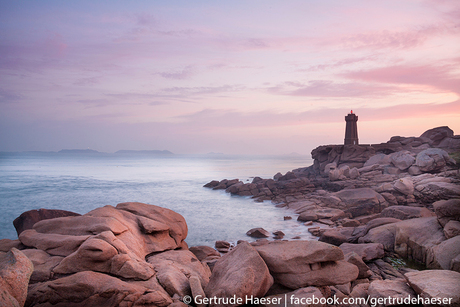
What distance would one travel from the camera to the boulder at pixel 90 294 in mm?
4812

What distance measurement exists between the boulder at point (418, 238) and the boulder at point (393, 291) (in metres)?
4.25

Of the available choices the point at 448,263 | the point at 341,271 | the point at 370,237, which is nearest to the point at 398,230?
the point at 370,237

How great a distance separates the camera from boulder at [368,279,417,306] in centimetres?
482

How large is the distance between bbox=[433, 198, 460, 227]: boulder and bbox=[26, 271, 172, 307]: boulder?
29.6 ft

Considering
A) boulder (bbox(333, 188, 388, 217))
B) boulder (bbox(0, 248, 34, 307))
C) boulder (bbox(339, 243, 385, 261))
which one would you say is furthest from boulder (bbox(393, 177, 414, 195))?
boulder (bbox(0, 248, 34, 307))

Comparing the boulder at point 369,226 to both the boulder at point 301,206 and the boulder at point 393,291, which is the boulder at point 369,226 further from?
the boulder at point 301,206

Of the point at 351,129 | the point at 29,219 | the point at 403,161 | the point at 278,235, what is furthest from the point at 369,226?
the point at 351,129

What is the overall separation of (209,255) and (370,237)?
629 cm

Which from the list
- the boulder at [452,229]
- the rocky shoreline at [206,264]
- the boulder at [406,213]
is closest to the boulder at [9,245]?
the rocky shoreline at [206,264]

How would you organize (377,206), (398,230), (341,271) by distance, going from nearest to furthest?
1. (341,271)
2. (398,230)
3. (377,206)

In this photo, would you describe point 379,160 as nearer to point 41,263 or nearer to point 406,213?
point 406,213

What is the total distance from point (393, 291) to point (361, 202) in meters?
14.8

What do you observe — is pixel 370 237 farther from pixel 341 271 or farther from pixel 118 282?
pixel 118 282

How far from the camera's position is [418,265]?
8.87 meters
